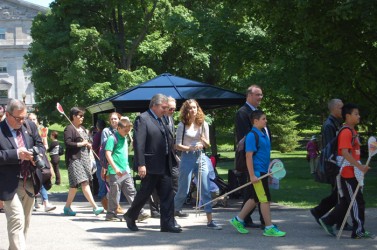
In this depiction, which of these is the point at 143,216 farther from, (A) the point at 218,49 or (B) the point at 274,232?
(A) the point at 218,49

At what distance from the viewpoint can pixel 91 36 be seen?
31328mm

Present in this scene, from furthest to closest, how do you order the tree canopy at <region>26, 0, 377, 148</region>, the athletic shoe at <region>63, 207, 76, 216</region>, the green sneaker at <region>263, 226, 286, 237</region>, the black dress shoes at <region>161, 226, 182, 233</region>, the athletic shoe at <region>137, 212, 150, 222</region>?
the tree canopy at <region>26, 0, 377, 148</region>
the athletic shoe at <region>63, 207, 76, 216</region>
the athletic shoe at <region>137, 212, 150, 222</region>
the black dress shoes at <region>161, 226, 182, 233</region>
the green sneaker at <region>263, 226, 286, 237</region>

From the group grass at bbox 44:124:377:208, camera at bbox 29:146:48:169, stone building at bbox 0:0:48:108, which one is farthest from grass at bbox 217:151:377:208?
stone building at bbox 0:0:48:108

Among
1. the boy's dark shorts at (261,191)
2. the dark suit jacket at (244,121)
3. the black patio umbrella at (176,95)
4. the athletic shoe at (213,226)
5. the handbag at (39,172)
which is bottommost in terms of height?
the athletic shoe at (213,226)

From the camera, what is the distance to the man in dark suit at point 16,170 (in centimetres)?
734

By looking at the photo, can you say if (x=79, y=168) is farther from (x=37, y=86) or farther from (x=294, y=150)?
(x=294, y=150)

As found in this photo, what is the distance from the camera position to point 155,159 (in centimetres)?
A: 955

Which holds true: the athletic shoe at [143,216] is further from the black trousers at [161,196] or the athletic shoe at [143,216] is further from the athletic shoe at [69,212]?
the athletic shoe at [69,212]

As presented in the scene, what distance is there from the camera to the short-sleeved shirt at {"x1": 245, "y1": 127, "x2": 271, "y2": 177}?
Answer: 9.16 m

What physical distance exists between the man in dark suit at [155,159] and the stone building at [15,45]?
80.2 m

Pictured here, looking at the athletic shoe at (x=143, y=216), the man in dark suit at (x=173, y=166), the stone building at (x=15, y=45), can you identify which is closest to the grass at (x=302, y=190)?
the man in dark suit at (x=173, y=166)

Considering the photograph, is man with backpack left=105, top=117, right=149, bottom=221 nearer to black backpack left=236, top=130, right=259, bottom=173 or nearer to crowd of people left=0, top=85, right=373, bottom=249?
crowd of people left=0, top=85, right=373, bottom=249

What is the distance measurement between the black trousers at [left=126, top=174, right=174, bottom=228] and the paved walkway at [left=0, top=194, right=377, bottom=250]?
0.78ft

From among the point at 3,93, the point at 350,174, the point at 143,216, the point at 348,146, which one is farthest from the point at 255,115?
the point at 3,93
